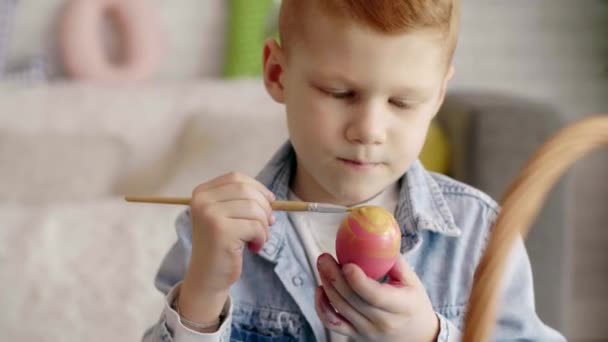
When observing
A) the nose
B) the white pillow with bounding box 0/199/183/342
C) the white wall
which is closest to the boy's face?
the nose

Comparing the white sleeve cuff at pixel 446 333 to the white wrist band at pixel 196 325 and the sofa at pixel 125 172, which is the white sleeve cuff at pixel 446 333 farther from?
the sofa at pixel 125 172

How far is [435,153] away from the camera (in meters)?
2.06

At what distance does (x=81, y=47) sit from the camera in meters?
2.46

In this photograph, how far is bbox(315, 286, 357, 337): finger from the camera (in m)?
0.77

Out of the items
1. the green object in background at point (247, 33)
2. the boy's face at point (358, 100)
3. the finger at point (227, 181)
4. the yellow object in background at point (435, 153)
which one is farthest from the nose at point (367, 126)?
the green object in background at point (247, 33)

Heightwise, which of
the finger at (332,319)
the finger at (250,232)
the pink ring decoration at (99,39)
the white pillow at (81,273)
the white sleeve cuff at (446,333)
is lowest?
the white pillow at (81,273)

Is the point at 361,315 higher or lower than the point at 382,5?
lower

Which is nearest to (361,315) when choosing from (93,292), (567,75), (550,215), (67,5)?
(93,292)

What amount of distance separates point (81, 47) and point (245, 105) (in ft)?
1.77

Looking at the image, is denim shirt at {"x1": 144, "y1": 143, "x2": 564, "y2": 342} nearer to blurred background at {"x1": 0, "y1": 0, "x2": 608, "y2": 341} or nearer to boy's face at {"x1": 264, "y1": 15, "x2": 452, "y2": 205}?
boy's face at {"x1": 264, "y1": 15, "x2": 452, "y2": 205}

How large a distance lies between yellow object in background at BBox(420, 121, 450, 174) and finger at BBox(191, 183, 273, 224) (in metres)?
1.33

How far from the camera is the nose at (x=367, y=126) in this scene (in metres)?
0.79

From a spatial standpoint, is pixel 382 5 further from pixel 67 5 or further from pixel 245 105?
pixel 67 5

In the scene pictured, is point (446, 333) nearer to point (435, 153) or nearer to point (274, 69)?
point (274, 69)
